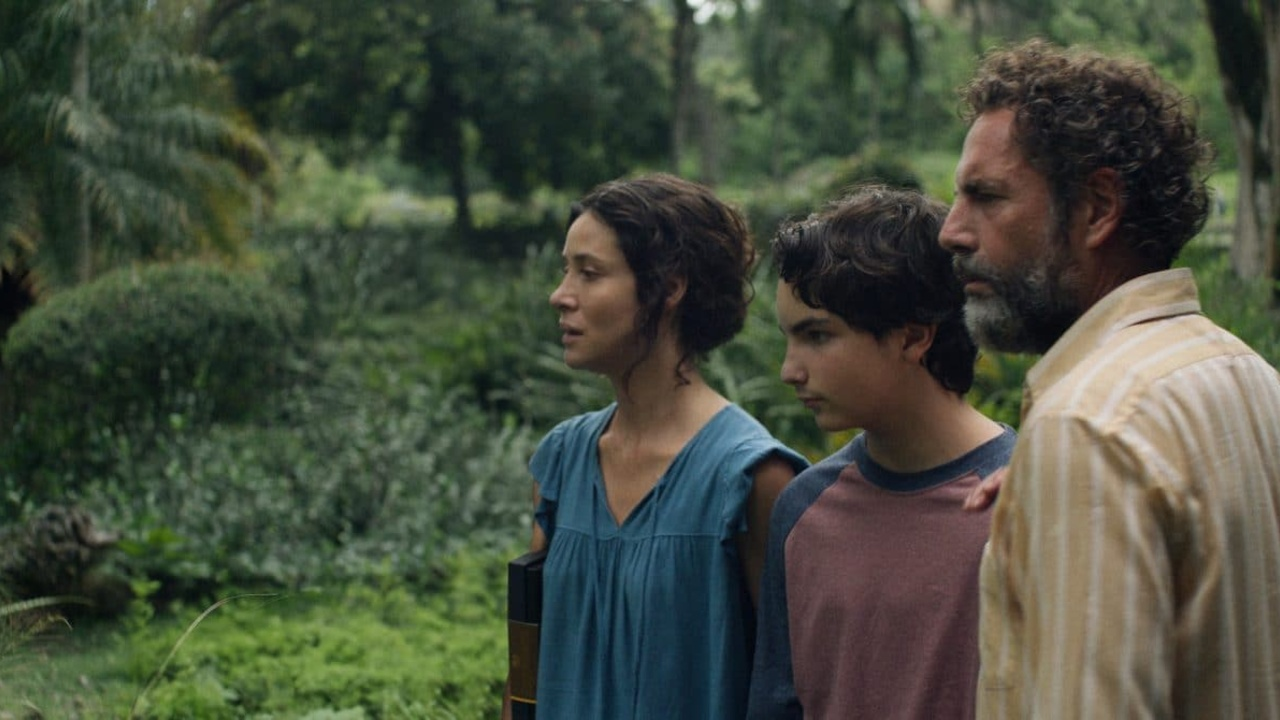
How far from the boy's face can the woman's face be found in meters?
0.62

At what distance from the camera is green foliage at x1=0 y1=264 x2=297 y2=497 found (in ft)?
30.6

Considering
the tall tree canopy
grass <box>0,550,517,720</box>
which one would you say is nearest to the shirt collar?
grass <box>0,550,517,720</box>

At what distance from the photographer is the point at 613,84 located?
2625 cm

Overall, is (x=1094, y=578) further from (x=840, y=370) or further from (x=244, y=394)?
(x=244, y=394)

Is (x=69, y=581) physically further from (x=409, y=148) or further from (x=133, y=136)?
(x=409, y=148)

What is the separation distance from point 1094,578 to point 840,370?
919 mm

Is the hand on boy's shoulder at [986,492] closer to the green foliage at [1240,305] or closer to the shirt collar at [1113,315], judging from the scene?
the shirt collar at [1113,315]

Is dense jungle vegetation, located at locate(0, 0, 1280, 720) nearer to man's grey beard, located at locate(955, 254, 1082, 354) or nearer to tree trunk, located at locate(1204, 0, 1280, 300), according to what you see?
tree trunk, located at locate(1204, 0, 1280, 300)

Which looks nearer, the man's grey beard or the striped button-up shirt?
the striped button-up shirt

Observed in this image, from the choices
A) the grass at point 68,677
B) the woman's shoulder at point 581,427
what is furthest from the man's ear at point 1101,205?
the grass at point 68,677

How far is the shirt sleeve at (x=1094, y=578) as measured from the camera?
1579 mm

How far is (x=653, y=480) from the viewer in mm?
3002

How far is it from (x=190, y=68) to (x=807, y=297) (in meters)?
11.4


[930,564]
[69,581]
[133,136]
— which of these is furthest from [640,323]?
[133,136]
